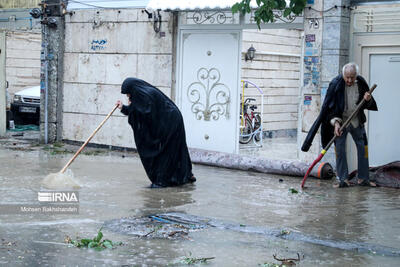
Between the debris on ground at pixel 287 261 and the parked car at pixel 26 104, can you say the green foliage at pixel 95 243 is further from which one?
the parked car at pixel 26 104

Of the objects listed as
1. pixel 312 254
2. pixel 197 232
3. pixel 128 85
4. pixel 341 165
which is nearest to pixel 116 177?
pixel 128 85

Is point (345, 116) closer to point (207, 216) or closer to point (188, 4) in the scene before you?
point (207, 216)

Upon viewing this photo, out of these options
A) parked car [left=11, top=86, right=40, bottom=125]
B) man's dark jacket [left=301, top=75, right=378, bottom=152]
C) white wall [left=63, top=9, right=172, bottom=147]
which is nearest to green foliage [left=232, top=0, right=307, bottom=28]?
man's dark jacket [left=301, top=75, right=378, bottom=152]

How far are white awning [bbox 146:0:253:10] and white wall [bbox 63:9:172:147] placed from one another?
45 cm

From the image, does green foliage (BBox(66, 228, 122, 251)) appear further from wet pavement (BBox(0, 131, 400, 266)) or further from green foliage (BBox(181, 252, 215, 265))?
green foliage (BBox(181, 252, 215, 265))

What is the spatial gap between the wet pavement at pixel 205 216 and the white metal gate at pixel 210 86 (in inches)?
58.0

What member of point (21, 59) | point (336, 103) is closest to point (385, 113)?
point (336, 103)

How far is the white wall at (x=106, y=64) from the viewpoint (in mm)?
13695

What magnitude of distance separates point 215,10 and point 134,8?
2035 mm

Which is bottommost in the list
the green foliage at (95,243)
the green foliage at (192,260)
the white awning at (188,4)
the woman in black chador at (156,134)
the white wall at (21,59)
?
the green foliage at (192,260)

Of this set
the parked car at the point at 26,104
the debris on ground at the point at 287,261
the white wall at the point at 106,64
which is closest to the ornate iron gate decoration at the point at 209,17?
the white wall at the point at 106,64

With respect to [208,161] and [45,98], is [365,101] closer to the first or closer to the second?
[208,161]

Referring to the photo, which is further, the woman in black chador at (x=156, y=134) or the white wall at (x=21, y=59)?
the white wall at (x=21, y=59)

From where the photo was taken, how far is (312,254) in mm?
5855
